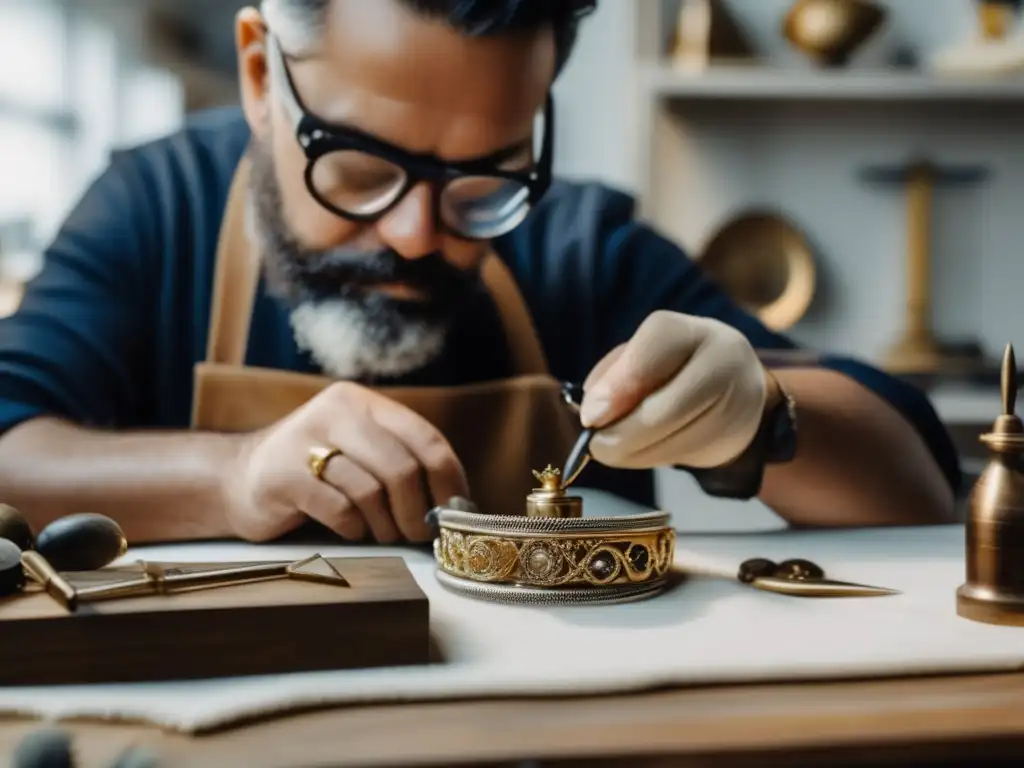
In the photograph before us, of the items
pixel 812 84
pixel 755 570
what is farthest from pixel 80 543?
pixel 812 84

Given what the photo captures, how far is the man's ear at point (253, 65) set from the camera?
104 cm

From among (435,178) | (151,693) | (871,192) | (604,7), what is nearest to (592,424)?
(435,178)

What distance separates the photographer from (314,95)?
1.03 meters

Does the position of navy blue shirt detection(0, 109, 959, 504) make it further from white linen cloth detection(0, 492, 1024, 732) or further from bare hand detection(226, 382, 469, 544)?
white linen cloth detection(0, 492, 1024, 732)

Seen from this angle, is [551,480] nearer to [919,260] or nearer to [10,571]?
[10,571]

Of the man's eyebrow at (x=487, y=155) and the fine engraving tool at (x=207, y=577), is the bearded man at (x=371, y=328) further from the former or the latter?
the fine engraving tool at (x=207, y=577)

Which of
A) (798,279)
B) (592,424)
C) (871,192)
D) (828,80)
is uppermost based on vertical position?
(828,80)

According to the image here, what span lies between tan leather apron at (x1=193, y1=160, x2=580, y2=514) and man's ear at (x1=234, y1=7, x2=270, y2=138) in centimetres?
5

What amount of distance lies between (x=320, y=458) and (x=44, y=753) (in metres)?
0.50

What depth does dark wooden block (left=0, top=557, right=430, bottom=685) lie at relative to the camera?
59 cm

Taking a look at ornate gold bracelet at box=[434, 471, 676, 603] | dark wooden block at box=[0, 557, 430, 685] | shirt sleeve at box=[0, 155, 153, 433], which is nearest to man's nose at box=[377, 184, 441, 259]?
shirt sleeve at box=[0, 155, 153, 433]

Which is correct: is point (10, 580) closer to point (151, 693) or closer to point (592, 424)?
point (151, 693)

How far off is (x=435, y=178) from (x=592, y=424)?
1.03ft

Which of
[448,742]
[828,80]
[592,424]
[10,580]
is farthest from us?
[828,80]
